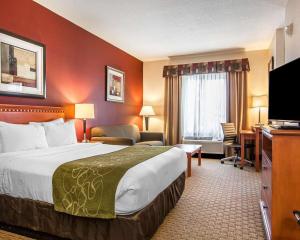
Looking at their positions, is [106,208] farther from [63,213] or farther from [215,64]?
[215,64]

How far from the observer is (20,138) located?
2520mm

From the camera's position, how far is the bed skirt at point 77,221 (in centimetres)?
170

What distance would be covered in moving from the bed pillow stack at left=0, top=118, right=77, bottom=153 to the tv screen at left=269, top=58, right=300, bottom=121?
2.61m

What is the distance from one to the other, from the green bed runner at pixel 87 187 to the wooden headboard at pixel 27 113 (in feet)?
4.63

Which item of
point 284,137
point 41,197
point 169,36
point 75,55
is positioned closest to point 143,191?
point 41,197

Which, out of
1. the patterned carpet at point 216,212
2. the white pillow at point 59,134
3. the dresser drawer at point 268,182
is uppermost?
the white pillow at point 59,134

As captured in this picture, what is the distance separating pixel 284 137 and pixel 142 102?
5325 mm

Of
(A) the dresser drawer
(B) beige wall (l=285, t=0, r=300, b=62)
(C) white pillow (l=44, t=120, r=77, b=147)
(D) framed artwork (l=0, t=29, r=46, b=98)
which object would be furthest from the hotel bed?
(B) beige wall (l=285, t=0, r=300, b=62)

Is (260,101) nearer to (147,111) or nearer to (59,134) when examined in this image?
(147,111)

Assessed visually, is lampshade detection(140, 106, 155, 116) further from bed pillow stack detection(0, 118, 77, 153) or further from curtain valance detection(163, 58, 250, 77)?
bed pillow stack detection(0, 118, 77, 153)

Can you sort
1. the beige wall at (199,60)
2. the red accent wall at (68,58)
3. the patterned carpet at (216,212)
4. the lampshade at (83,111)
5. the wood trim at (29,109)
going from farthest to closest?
the beige wall at (199,60), the lampshade at (83,111), the red accent wall at (68,58), the wood trim at (29,109), the patterned carpet at (216,212)

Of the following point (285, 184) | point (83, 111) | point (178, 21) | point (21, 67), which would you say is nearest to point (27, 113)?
point (21, 67)

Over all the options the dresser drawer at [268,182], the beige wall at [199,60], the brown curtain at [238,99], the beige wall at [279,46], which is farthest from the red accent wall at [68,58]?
the beige wall at [279,46]

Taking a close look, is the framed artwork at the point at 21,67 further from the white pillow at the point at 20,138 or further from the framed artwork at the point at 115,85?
the framed artwork at the point at 115,85
